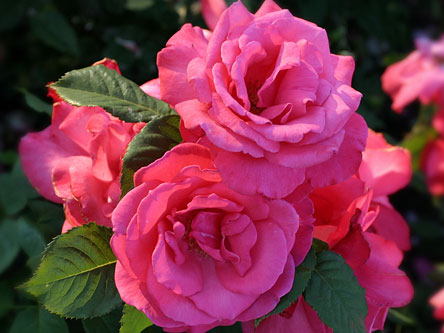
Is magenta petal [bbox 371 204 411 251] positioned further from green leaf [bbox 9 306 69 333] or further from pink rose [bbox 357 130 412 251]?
green leaf [bbox 9 306 69 333]

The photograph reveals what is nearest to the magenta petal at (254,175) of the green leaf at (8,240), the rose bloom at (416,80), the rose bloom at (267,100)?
the rose bloom at (267,100)

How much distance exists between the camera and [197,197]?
0.56 metres

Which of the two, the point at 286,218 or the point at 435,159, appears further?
the point at 435,159

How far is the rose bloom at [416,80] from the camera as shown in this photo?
1507 mm

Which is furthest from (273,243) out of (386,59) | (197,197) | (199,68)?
(386,59)

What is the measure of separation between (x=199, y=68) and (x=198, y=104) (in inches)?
1.5

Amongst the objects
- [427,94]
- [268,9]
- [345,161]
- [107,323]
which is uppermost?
[268,9]

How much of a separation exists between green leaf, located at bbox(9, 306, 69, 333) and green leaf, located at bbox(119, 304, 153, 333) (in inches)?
9.2

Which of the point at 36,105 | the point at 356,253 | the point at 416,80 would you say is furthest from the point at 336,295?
the point at 416,80

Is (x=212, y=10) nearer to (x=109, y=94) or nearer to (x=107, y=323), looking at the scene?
(x=109, y=94)

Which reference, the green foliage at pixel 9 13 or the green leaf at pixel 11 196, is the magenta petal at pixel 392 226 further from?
the green foliage at pixel 9 13

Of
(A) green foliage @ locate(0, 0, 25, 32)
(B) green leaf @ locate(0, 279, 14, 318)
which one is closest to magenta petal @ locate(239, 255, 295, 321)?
(B) green leaf @ locate(0, 279, 14, 318)

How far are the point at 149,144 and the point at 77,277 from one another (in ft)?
0.58

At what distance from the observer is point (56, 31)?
4.65 feet
